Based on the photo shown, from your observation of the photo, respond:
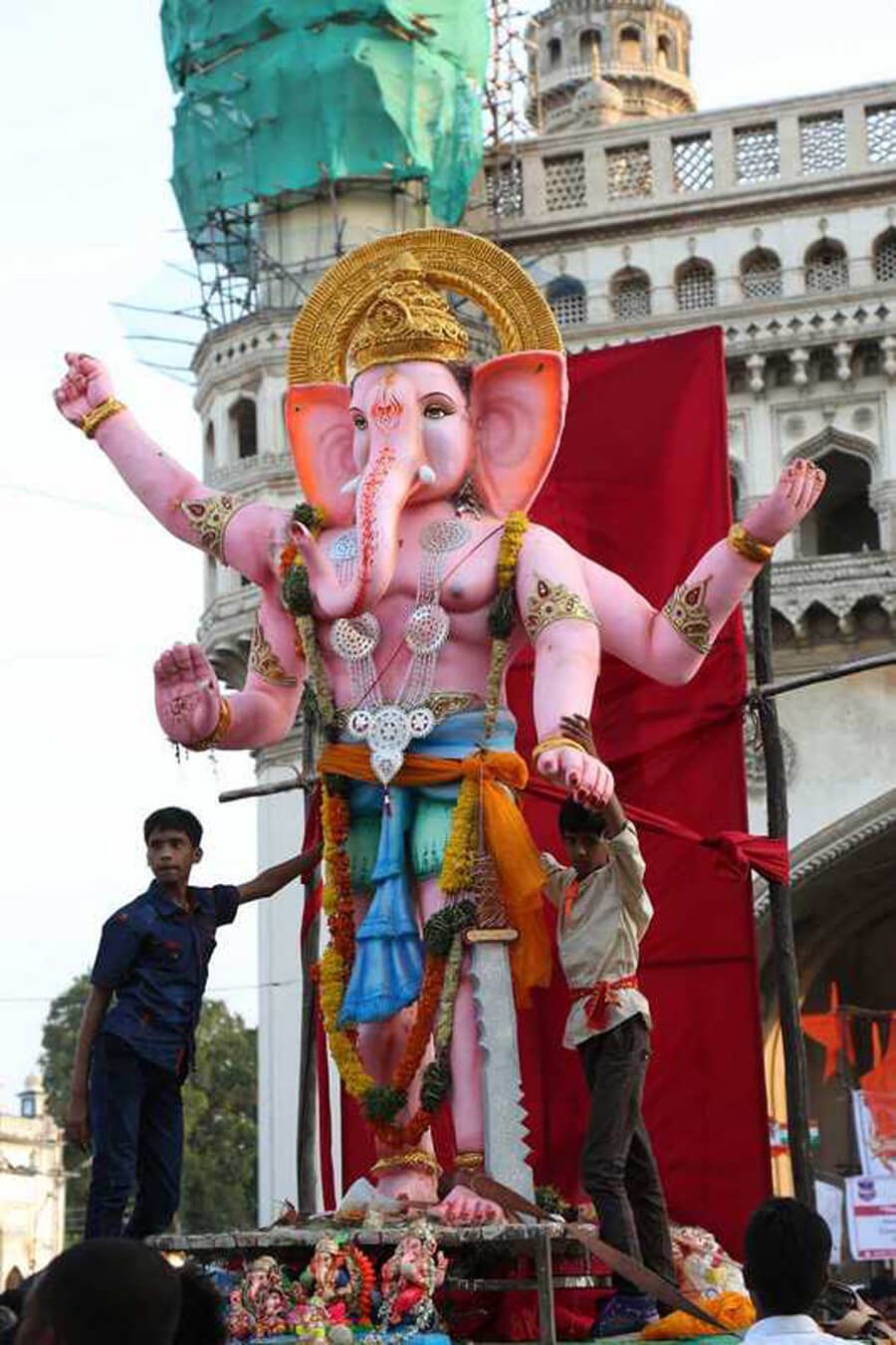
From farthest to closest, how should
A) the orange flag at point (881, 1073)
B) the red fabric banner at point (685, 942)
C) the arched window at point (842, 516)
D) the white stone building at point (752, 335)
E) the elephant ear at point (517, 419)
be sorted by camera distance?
the arched window at point (842, 516) → the white stone building at point (752, 335) → the orange flag at point (881, 1073) → the red fabric banner at point (685, 942) → the elephant ear at point (517, 419)

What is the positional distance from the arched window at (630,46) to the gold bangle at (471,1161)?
135ft

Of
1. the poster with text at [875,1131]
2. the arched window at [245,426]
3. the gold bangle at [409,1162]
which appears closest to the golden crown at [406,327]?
the gold bangle at [409,1162]

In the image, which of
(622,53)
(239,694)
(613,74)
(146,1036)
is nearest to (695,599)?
(239,694)

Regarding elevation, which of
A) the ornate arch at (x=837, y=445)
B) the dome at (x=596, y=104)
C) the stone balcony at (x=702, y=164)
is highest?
the dome at (x=596, y=104)

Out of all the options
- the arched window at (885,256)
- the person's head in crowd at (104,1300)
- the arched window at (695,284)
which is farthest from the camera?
the arched window at (695,284)

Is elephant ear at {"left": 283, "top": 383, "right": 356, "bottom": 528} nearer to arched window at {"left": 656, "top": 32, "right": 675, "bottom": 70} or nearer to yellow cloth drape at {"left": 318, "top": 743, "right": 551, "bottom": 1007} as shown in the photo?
yellow cloth drape at {"left": 318, "top": 743, "right": 551, "bottom": 1007}

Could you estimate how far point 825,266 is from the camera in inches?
1129

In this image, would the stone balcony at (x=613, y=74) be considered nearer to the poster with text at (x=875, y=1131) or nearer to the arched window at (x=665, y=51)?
the arched window at (x=665, y=51)

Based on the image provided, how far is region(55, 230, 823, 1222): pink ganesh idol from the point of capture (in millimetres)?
7633

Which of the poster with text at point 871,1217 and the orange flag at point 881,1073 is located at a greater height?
the orange flag at point 881,1073

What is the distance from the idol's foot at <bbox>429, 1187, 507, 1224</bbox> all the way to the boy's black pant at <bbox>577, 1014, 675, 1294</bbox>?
380 mm

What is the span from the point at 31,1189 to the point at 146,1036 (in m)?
50.7

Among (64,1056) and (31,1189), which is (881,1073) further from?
(31,1189)

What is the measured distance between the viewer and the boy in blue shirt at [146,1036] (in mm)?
7562
